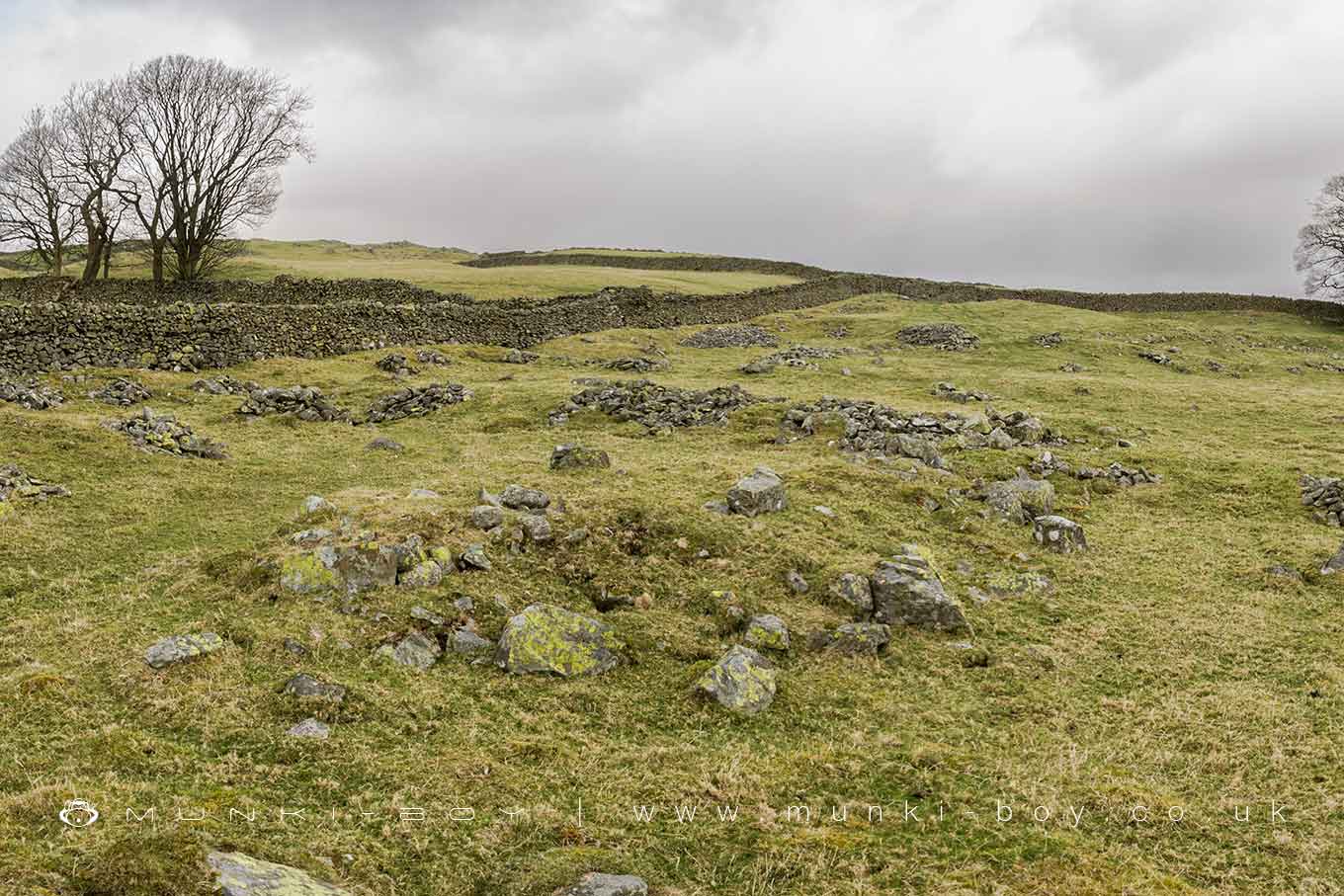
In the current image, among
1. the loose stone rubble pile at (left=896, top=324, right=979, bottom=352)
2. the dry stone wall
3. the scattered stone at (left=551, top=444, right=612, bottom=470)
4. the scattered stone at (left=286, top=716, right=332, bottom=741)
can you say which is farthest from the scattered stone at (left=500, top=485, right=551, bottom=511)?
the loose stone rubble pile at (left=896, top=324, right=979, bottom=352)

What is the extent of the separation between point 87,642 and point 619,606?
278 inches

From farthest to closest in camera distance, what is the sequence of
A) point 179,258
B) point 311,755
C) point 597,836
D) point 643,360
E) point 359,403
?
point 179,258 → point 643,360 → point 359,403 → point 311,755 → point 597,836

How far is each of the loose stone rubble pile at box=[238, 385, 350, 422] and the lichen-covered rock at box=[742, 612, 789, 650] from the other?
1926 centimetres

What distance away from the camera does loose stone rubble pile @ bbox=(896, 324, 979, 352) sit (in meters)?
49.3

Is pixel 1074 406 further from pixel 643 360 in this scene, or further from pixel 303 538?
pixel 303 538

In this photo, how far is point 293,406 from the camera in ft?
82.4

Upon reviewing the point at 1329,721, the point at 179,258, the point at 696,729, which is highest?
the point at 179,258

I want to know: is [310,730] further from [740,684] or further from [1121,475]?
[1121,475]

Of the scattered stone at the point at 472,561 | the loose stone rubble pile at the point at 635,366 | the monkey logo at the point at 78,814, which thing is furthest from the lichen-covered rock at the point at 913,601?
the loose stone rubble pile at the point at 635,366

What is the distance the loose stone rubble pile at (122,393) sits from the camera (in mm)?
24359

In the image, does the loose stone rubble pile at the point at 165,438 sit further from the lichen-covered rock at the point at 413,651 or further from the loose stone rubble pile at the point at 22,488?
the lichen-covered rock at the point at 413,651

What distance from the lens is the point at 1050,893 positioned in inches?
235

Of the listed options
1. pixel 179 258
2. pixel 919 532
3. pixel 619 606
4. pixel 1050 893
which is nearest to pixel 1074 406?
pixel 919 532

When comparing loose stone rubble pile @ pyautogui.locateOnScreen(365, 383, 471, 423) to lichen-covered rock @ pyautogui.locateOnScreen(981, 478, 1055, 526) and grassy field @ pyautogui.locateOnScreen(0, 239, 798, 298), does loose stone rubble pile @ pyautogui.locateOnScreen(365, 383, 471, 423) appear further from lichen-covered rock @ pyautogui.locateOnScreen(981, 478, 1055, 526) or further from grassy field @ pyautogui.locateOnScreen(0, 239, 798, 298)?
grassy field @ pyautogui.locateOnScreen(0, 239, 798, 298)
